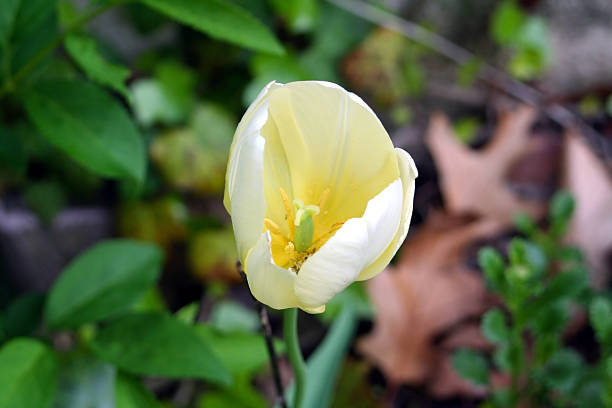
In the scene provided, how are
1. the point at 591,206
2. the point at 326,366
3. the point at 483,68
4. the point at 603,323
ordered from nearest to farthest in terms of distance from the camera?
the point at 603,323
the point at 326,366
the point at 591,206
the point at 483,68

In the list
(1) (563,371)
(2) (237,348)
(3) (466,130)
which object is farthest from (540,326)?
(3) (466,130)

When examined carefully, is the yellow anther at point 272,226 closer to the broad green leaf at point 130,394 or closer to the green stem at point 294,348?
the green stem at point 294,348

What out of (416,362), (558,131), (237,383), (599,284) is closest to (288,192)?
(237,383)

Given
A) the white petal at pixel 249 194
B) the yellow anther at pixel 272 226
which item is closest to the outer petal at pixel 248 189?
the white petal at pixel 249 194

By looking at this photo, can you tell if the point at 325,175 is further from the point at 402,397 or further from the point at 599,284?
the point at 599,284

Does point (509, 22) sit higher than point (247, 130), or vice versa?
point (247, 130)

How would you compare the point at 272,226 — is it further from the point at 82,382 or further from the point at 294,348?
the point at 82,382

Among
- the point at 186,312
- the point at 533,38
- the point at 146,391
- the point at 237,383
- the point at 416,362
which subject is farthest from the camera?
the point at 533,38

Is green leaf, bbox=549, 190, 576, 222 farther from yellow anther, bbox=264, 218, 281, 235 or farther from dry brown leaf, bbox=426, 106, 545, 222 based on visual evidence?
yellow anther, bbox=264, 218, 281, 235
